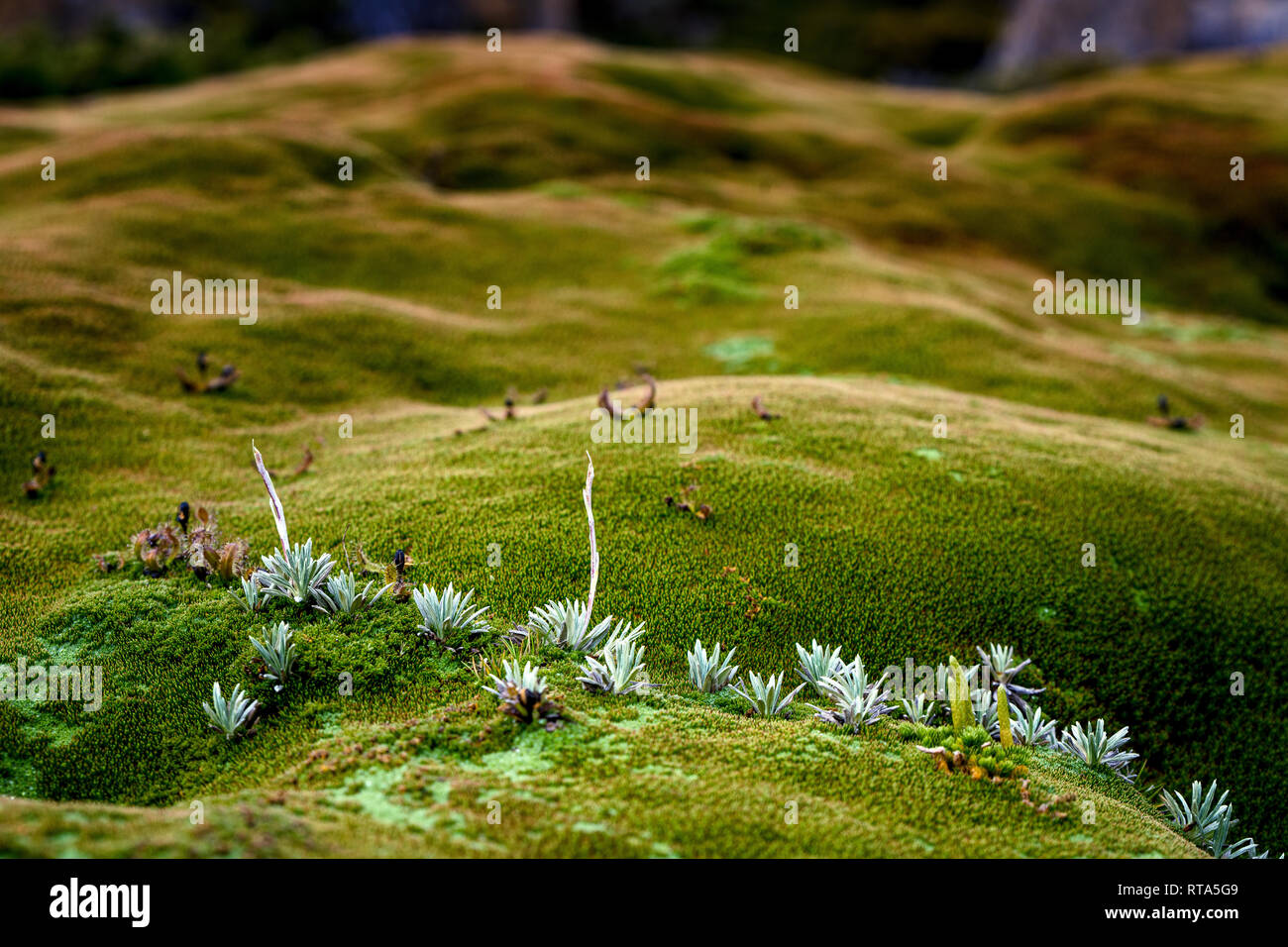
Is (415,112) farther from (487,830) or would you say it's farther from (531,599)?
(487,830)

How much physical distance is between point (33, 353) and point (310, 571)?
4649 millimetres

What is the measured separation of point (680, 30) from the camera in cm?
5581

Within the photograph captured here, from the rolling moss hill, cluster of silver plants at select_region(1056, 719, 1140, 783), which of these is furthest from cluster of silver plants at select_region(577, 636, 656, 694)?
cluster of silver plants at select_region(1056, 719, 1140, 783)

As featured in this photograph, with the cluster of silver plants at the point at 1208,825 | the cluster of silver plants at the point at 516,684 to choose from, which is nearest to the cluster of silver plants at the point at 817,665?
the cluster of silver plants at the point at 516,684

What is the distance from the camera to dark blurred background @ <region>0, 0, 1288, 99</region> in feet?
89.0

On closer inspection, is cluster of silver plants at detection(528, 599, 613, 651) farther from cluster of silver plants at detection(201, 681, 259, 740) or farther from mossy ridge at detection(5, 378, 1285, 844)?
cluster of silver plants at detection(201, 681, 259, 740)

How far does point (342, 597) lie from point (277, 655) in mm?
499

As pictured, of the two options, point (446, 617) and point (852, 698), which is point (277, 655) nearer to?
point (446, 617)

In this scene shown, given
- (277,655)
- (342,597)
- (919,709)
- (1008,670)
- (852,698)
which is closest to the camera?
(277,655)

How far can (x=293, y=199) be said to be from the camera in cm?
1164

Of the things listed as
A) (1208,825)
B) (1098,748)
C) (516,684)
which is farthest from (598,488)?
(1208,825)
